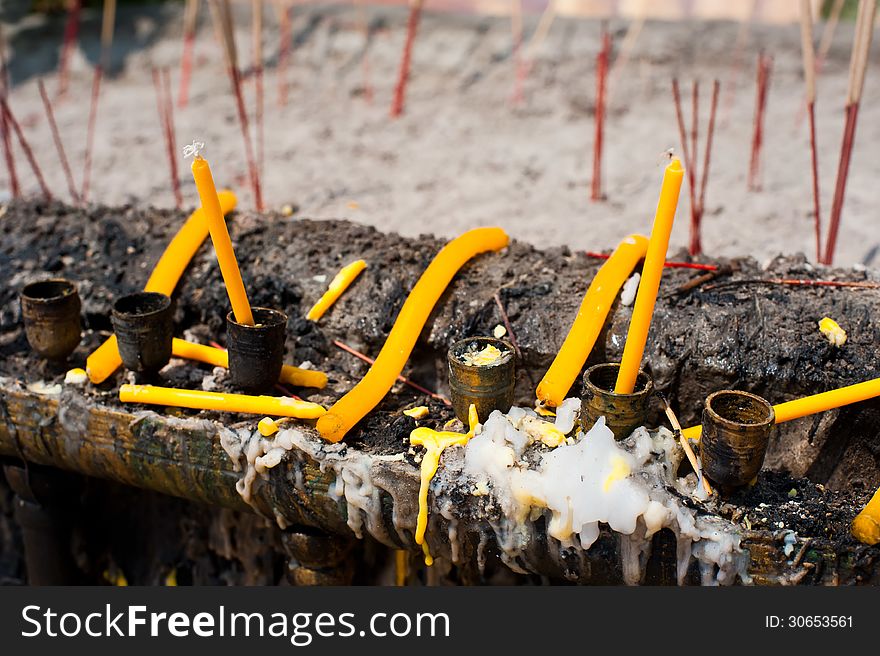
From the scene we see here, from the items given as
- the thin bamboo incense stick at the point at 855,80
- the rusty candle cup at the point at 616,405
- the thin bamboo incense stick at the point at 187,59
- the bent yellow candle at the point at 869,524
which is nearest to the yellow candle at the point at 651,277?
the rusty candle cup at the point at 616,405

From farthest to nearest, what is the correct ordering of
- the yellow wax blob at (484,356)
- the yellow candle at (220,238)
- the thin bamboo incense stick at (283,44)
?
the thin bamboo incense stick at (283,44), the yellow wax blob at (484,356), the yellow candle at (220,238)

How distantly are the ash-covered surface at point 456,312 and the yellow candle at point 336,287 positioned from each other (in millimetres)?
24

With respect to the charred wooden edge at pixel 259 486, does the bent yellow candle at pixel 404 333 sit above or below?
above

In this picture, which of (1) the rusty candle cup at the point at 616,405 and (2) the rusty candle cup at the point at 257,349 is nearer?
(1) the rusty candle cup at the point at 616,405

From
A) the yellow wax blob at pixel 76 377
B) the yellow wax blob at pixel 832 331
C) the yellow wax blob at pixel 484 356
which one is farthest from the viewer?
the yellow wax blob at pixel 76 377

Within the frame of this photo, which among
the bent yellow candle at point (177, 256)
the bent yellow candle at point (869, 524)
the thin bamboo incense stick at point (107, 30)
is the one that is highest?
the thin bamboo incense stick at point (107, 30)

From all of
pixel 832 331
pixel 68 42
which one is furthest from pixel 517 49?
pixel 832 331

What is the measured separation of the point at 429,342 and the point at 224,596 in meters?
0.94

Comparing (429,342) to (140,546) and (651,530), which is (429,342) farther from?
(140,546)

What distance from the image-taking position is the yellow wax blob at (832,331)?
2.46 metres

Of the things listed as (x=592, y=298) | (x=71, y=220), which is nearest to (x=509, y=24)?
(x=71, y=220)

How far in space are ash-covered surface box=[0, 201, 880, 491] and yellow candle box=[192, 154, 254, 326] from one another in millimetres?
413

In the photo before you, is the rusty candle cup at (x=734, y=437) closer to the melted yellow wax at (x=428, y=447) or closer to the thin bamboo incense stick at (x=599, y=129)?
the melted yellow wax at (x=428, y=447)

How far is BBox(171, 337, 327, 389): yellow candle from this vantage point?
2666mm
